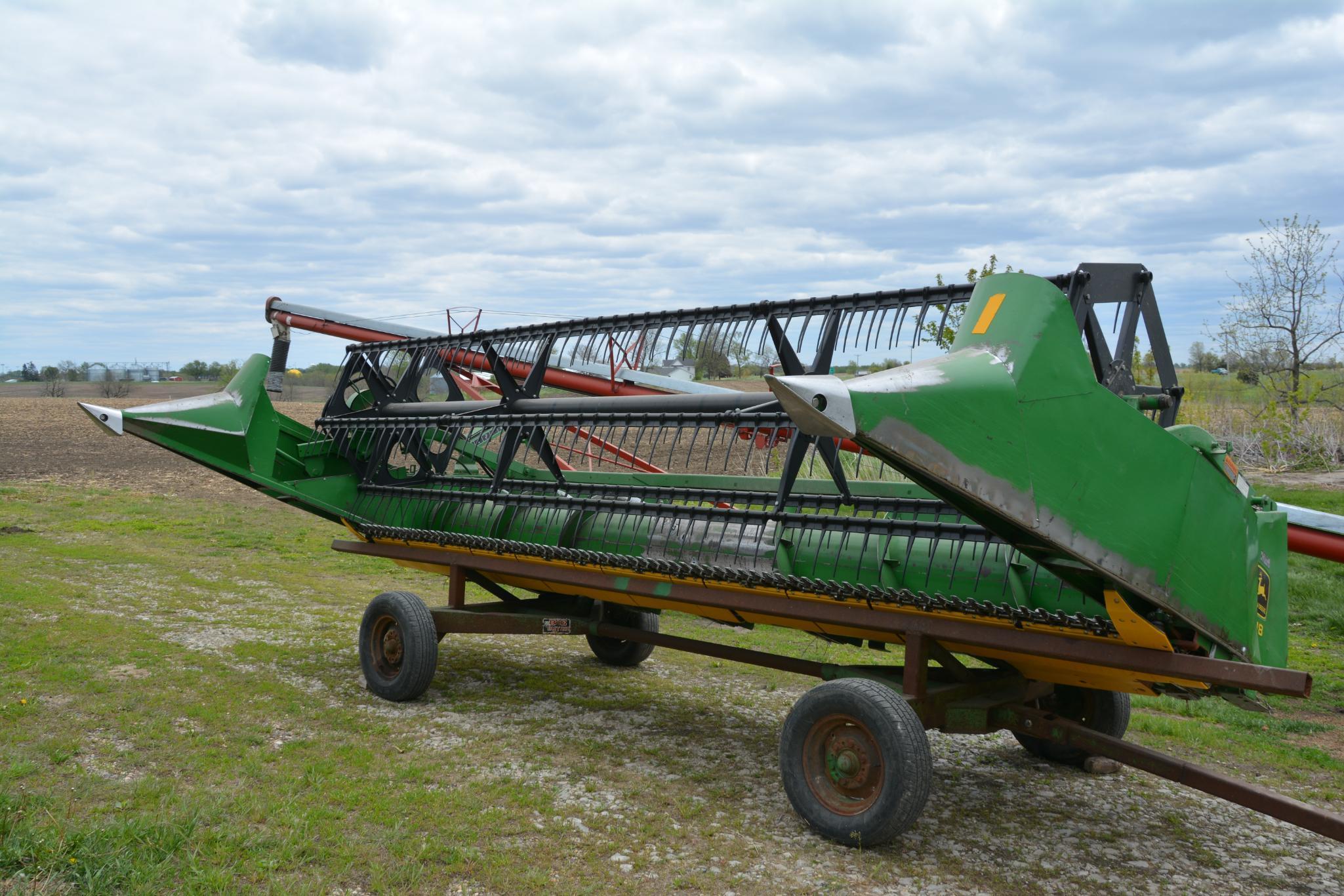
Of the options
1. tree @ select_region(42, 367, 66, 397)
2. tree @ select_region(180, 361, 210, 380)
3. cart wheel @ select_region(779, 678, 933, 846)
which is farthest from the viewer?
tree @ select_region(180, 361, 210, 380)

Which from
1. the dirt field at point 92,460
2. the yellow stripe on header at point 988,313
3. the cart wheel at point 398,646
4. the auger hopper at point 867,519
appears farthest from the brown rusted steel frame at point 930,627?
the dirt field at point 92,460

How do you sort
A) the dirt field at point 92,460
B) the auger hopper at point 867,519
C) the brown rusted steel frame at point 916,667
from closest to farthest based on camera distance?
the auger hopper at point 867,519 → the brown rusted steel frame at point 916,667 → the dirt field at point 92,460

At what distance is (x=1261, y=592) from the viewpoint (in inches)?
170

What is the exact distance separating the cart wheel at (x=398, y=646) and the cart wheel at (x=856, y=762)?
299cm

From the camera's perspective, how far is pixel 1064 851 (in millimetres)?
4734

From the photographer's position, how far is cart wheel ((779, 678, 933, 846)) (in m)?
4.39

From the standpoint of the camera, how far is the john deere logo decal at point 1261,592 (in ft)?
13.9

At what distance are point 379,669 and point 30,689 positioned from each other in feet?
7.23

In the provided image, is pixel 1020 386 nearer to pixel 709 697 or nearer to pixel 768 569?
pixel 768 569

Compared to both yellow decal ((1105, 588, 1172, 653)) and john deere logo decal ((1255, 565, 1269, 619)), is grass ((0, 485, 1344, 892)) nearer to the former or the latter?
yellow decal ((1105, 588, 1172, 653))

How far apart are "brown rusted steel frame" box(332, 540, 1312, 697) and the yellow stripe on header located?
1.47 meters

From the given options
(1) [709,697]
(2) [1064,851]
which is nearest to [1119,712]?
(2) [1064,851]

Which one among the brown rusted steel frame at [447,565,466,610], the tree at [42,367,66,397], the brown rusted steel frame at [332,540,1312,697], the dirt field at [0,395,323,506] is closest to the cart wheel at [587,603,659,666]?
the brown rusted steel frame at [447,565,466,610]

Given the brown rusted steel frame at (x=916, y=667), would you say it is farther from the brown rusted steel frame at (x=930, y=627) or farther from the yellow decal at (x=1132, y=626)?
the yellow decal at (x=1132, y=626)
